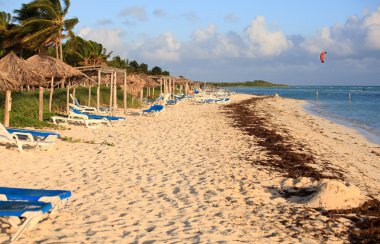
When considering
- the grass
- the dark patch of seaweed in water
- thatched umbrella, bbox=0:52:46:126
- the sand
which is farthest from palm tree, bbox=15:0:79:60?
the dark patch of seaweed in water

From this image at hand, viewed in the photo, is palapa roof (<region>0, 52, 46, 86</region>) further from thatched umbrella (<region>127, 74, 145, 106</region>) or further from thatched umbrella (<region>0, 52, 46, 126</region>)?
thatched umbrella (<region>127, 74, 145, 106</region>)

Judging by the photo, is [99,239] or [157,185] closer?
[99,239]

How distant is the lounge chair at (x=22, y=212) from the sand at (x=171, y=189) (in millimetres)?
158

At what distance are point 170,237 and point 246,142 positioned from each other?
23.1ft

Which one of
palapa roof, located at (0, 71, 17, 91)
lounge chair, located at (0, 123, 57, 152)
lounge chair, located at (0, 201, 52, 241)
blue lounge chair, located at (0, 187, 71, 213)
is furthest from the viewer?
palapa roof, located at (0, 71, 17, 91)

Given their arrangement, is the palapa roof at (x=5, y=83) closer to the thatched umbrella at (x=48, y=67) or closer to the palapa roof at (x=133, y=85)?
the thatched umbrella at (x=48, y=67)

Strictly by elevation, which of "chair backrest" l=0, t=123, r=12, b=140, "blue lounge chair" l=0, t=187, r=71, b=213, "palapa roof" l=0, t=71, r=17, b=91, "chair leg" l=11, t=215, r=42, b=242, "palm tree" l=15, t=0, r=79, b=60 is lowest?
"chair leg" l=11, t=215, r=42, b=242

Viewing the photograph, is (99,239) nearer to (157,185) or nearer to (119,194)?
(119,194)

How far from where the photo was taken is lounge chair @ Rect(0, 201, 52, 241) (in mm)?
3532

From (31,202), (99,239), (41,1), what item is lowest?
(99,239)

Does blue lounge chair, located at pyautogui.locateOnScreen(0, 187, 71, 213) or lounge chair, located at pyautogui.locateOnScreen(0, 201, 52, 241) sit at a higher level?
blue lounge chair, located at pyautogui.locateOnScreen(0, 187, 71, 213)

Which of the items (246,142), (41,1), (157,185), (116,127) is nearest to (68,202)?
(157,185)

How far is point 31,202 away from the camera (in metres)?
3.88

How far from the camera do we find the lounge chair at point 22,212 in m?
3.53
